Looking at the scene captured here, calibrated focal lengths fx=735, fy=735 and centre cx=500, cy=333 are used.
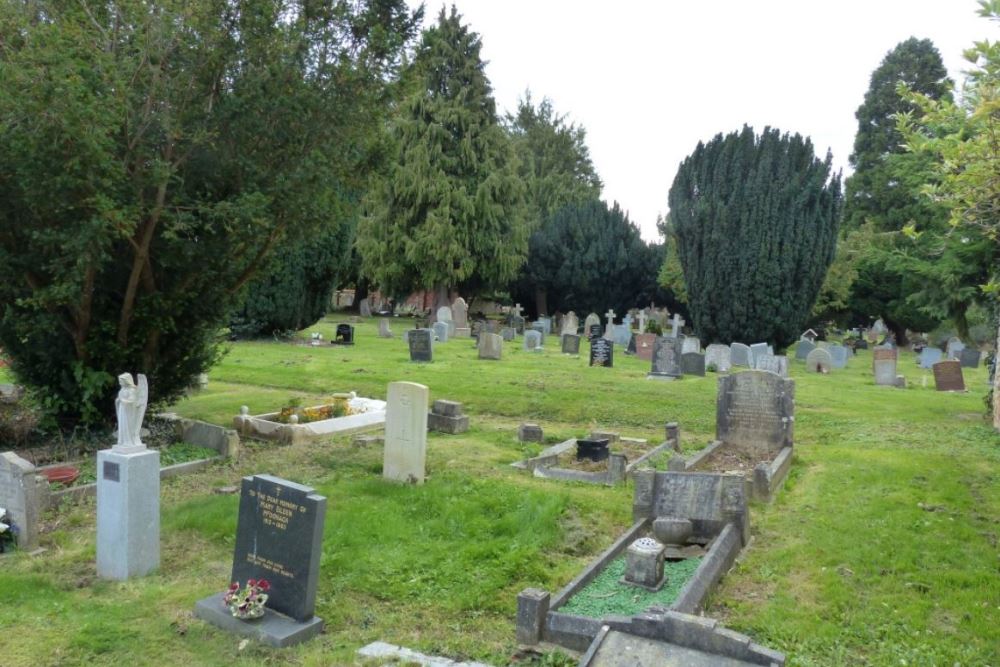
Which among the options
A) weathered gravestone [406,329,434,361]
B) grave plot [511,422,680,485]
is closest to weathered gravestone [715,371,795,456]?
grave plot [511,422,680,485]

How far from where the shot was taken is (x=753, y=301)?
27.1m

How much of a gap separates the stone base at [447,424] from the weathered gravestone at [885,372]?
12.9 metres

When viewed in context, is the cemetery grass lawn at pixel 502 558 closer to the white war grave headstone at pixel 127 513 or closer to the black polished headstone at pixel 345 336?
the white war grave headstone at pixel 127 513

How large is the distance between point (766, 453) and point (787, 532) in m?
3.54

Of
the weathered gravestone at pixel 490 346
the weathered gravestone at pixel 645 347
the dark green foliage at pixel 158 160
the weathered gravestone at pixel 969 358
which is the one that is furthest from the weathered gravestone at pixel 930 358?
the dark green foliage at pixel 158 160

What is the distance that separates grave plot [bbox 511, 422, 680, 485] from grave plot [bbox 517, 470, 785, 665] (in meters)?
2.16

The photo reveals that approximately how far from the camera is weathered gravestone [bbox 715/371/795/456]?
1099 cm

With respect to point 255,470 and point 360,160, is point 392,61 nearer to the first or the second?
point 360,160

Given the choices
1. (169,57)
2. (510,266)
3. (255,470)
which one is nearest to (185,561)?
(255,470)

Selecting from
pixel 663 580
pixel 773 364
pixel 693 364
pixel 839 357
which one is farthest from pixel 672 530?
pixel 839 357

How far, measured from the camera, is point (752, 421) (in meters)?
11.2

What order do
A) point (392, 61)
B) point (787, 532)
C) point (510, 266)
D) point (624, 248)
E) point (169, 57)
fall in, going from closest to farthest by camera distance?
point (787, 532), point (169, 57), point (392, 61), point (510, 266), point (624, 248)

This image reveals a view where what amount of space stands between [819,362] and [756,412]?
44.2 feet

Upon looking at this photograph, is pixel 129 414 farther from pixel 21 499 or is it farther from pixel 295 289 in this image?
pixel 295 289
